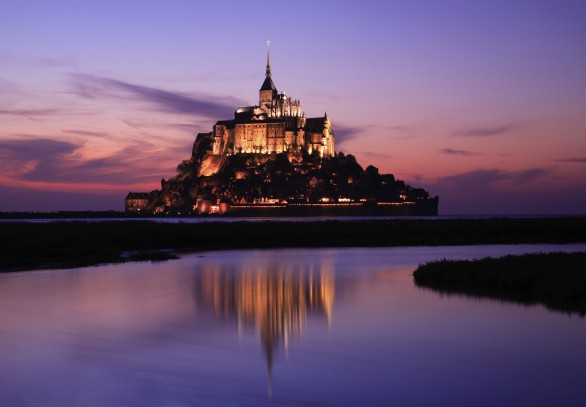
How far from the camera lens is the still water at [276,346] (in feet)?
24.7

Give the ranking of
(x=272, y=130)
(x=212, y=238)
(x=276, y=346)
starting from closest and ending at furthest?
1. (x=276, y=346)
2. (x=212, y=238)
3. (x=272, y=130)

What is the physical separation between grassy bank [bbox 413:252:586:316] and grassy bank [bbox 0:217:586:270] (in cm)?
1240

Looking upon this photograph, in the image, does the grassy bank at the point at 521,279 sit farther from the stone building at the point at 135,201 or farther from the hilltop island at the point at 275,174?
the stone building at the point at 135,201

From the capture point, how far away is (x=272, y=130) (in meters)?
125

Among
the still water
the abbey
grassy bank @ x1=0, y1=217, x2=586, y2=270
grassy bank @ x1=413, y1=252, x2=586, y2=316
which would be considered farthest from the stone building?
grassy bank @ x1=413, y1=252, x2=586, y2=316

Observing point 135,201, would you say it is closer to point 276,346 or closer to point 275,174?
point 275,174

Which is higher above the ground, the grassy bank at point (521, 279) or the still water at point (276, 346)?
the grassy bank at point (521, 279)

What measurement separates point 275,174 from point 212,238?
87.1 m

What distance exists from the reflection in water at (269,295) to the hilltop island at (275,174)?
101611 mm

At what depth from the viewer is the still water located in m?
7.54

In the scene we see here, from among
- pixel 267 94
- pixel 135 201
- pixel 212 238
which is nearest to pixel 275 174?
pixel 267 94

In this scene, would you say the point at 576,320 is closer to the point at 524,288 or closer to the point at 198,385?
the point at 524,288

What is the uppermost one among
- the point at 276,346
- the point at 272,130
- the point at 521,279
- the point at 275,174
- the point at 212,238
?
the point at 272,130

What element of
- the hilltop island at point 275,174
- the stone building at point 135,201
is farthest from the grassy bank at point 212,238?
the stone building at point 135,201
